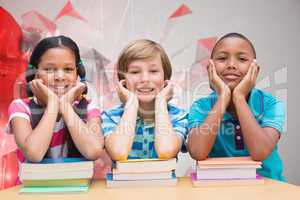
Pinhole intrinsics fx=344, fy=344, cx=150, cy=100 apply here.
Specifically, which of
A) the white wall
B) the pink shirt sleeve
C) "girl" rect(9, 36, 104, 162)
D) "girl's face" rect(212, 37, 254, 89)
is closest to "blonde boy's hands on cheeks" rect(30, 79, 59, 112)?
"girl" rect(9, 36, 104, 162)

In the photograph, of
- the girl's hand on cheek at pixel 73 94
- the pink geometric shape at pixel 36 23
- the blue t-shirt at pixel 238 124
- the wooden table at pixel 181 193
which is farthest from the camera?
the pink geometric shape at pixel 36 23

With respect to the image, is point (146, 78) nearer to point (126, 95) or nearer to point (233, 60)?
point (126, 95)

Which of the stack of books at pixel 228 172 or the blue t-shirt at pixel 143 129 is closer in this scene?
the stack of books at pixel 228 172

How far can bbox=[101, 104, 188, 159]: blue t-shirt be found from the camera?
116 centimetres

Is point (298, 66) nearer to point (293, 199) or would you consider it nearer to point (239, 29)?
point (239, 29)

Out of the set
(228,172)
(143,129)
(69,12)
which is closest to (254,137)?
(228,172)

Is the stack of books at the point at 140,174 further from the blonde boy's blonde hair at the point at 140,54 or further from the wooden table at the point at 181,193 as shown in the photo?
the blonde boy's blonde hair at the point at 140,54

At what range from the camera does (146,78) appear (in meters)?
1.18

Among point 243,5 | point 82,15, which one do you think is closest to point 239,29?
point 243,5

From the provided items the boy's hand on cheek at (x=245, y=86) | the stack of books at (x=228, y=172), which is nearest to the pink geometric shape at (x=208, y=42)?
the boy's hand on cheek at (x=245, y=86)

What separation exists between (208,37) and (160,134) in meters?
0.98

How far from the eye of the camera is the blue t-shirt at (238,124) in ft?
3.86

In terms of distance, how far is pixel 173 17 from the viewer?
1.88m

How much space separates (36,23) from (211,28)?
95cm
